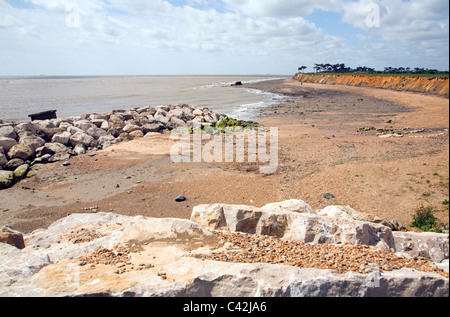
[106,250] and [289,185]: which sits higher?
[106,250]

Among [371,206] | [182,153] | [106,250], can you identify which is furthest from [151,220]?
[182,153]

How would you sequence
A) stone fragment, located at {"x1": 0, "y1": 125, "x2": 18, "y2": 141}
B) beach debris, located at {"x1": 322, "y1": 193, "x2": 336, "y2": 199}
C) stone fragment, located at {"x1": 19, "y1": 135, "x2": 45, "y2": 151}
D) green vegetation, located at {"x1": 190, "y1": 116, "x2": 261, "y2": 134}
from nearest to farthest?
1. beach debris, located at {"x1": 322, "y1": 193, "x2": 336, "y2": 199}
2. stone fragment, located at {"x1": 19, "y1": 135, "x2": 45, "y2": 151}
3. stone fragment, located at {"x1": 0, "y1": 125, "x2": 18, "y2": 141}
4. green vegetation, located at {"x1": 190, "y1": 116, "x2": 261, "y2": 134}

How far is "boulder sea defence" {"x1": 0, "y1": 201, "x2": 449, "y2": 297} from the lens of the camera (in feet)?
10.6

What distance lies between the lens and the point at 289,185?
11.1 m

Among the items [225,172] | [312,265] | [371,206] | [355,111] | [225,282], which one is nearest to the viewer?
[225,282]

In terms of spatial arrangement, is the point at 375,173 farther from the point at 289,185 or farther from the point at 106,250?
the point at 106,250

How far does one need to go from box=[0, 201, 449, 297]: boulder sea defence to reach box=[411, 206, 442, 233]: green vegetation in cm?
152

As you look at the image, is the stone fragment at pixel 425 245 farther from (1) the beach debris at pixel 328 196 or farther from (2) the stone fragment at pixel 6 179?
(2) the stone fragment at pixel 6 179

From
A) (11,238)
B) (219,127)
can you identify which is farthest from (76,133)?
(11,238)

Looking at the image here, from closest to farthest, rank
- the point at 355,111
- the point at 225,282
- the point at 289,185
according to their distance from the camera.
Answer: the point at 225,282 → the point at 289,185 → the point at 355,111

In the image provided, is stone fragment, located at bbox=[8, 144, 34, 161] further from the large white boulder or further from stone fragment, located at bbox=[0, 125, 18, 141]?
the large white boulder

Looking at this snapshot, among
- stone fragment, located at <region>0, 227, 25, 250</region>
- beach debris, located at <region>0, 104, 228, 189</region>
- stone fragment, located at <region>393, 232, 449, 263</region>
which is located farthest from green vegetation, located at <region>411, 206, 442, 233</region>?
beach debris, located at <region>0, 104, 228, 189</region>

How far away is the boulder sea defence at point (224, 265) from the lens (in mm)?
3238
